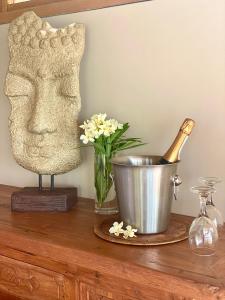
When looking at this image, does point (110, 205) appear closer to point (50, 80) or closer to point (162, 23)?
point (50, 80)

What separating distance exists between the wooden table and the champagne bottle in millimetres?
224

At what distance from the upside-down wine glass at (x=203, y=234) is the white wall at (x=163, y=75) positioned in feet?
0.74

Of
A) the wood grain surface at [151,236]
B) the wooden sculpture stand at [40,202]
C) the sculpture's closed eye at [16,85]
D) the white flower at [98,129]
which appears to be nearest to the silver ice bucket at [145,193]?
the wood grain surface at [151,236]

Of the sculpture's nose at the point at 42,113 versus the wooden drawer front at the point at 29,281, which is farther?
the sculpture's nose at the point at 42,113

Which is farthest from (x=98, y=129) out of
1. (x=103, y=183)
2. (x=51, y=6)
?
(x=51, y=6)

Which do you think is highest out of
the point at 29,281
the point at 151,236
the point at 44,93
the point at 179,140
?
the point at 44,93

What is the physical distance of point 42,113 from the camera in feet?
4.19

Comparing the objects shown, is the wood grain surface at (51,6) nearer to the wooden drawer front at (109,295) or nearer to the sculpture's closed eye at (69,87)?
the sculpture's closed eye at (69,87)

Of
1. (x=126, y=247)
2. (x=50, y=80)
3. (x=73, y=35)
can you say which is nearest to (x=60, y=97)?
(x=50, y=80)

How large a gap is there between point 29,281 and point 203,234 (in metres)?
0.47

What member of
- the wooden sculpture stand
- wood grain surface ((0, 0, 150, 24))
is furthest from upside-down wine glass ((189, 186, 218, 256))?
wood grain surface ((0, 0, 150, 24))

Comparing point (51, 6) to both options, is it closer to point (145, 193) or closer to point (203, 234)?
point (145, 193)

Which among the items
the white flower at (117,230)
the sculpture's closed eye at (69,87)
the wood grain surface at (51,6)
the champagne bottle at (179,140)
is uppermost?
the wood grain surface at (51,6)

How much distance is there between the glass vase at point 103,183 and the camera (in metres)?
1.20
